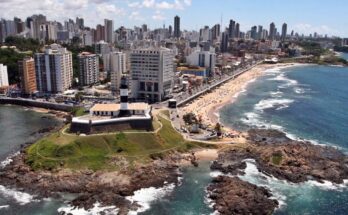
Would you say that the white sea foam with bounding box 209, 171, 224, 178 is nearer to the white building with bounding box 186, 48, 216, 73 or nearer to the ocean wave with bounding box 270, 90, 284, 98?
the ocean wave with bounding box 270, 90, 284, 98

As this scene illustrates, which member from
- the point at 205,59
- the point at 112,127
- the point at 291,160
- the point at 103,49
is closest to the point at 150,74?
the point at 112,127

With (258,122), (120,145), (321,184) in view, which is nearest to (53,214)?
(120,145)

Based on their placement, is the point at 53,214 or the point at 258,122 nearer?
the point at 53,214

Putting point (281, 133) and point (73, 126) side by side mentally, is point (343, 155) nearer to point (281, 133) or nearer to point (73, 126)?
point (281, 133)

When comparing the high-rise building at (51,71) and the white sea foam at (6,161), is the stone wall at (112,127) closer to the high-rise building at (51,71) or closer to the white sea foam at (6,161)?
the white sea foam at (6,161)

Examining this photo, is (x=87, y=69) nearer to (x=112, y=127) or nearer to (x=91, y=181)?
(x=112, y=127)

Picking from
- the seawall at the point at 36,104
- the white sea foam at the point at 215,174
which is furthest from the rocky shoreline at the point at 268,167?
the seawall at the point at 36,104

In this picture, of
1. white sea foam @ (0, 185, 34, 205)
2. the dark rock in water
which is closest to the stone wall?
the dark rock in water
